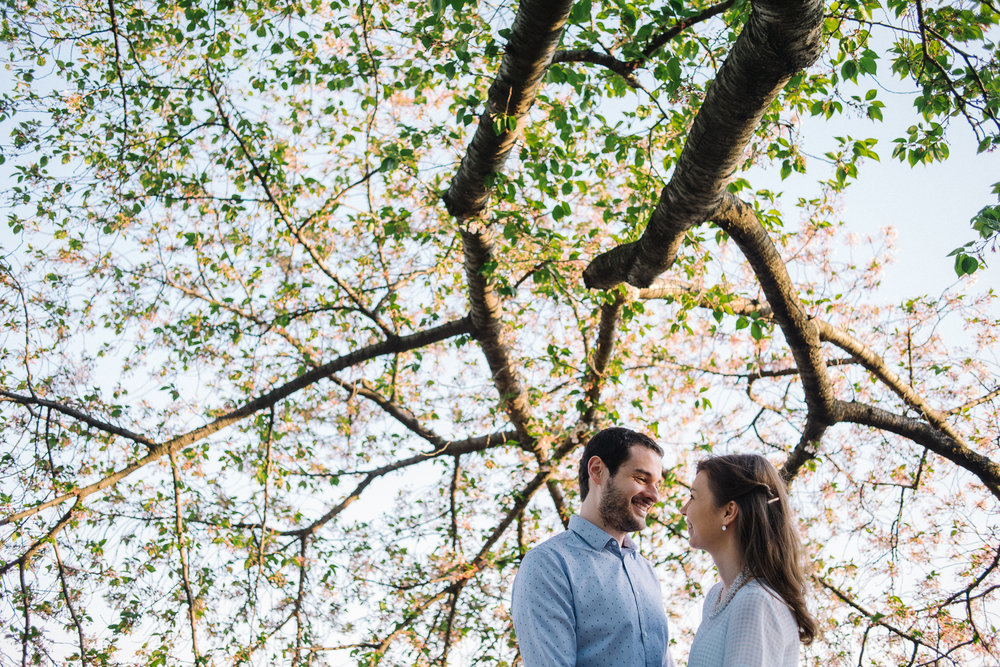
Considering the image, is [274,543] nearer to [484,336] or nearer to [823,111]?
[484,336]

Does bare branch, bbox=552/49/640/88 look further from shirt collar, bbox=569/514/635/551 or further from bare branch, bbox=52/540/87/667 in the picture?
bare branch, bbox=52/540/87/667

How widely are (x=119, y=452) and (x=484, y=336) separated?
372 centimetres

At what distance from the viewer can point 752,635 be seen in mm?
2066

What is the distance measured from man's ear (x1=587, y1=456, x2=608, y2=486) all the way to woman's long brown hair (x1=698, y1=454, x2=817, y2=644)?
0.41 m

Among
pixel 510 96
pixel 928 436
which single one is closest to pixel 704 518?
pixel 510 96

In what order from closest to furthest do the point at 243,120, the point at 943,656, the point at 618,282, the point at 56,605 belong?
the point at 618,282 < the point at 943,656 < the point at 56,605 < the point at 243,120

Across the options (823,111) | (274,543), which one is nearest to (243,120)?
(274,543)

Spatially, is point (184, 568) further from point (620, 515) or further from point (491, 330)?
point (620, 515)

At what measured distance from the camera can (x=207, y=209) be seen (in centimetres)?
660

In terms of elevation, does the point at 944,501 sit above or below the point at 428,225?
below

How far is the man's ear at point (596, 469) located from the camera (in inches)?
114

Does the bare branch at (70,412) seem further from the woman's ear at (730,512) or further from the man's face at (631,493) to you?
the woman's ear at (730,512)

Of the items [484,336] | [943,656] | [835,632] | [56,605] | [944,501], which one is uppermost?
[484,336]

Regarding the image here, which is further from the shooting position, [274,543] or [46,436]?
[274,543]
